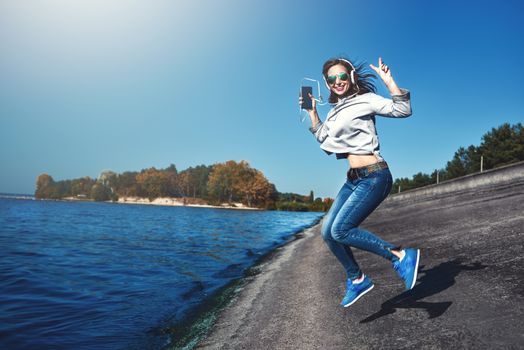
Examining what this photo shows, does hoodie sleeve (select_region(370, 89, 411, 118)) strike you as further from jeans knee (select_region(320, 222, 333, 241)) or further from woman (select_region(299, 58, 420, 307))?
jeans knee (select_region(320, 222, 333, 241))

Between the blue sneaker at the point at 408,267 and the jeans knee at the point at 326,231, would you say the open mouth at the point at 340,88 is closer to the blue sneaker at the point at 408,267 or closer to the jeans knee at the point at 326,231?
the jeans knee at the point at 326,231

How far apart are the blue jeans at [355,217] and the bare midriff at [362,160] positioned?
0.13 meters

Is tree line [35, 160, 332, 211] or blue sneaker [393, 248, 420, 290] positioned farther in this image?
tree line [35, 160, 332, 211]

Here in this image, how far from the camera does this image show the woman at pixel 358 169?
3785mm

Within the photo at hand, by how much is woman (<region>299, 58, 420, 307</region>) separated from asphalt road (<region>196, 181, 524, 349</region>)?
1.51 ft

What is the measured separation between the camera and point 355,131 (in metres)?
3.93

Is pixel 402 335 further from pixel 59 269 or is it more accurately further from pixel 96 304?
pixel 59 269

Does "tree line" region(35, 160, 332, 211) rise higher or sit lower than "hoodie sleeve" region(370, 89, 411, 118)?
higher

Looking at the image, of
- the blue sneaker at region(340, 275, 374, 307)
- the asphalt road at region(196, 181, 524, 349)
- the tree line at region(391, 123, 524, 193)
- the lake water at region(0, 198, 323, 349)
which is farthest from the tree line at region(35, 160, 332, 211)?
the blue sneaker at region(340, 275, 374, 307)

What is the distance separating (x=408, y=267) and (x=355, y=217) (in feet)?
2.47

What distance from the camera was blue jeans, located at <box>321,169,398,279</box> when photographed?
385 centimetres

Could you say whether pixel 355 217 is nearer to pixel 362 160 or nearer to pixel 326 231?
pixel 326 231

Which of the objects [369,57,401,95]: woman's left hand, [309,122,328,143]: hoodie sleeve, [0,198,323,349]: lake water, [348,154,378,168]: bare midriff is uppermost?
[369,57,401,95]: woman's left hand

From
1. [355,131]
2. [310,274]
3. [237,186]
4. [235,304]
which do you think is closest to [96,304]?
[235,304]
